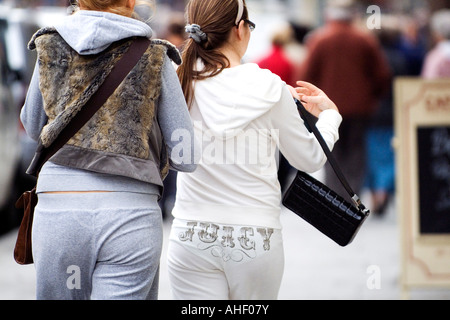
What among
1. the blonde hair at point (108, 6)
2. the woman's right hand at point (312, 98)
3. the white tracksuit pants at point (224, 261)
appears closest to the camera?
the blonde hair at point (108, 6)

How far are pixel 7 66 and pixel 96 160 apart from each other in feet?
21.0

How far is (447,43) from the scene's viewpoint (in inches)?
387

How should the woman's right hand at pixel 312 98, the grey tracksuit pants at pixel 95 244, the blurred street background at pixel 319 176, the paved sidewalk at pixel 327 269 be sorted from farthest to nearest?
the blurred street background at pixel 319 176
the paved sidewalk at pixel 327 269
the woman's right hand at pixel 312 98
the grey tracksuit pants at pixel 95 244

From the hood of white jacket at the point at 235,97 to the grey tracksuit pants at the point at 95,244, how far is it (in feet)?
1.32

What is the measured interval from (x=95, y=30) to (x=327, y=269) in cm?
471

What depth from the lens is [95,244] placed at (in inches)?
125

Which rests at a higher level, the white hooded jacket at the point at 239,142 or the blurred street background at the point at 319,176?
the white hooded jacket at the point at 239,142

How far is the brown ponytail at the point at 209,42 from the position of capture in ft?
11.6

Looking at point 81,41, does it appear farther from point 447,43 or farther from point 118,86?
point 447,43

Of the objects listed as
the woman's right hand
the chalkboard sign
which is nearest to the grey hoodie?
the woman's right hand

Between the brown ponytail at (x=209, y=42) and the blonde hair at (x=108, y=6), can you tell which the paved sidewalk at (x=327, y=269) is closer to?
the brown ponytail at (x=209, y=42)

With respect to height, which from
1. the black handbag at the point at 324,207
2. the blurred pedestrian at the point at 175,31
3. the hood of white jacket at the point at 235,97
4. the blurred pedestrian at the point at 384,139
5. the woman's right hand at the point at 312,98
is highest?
the hood of white jacket at the point at 235,97

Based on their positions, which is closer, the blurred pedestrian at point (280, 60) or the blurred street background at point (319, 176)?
the blurred street background at point (319, 176)

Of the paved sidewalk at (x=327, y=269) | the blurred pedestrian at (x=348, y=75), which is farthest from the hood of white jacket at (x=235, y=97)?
the blurred pedestrian at (x=348, y=75)
